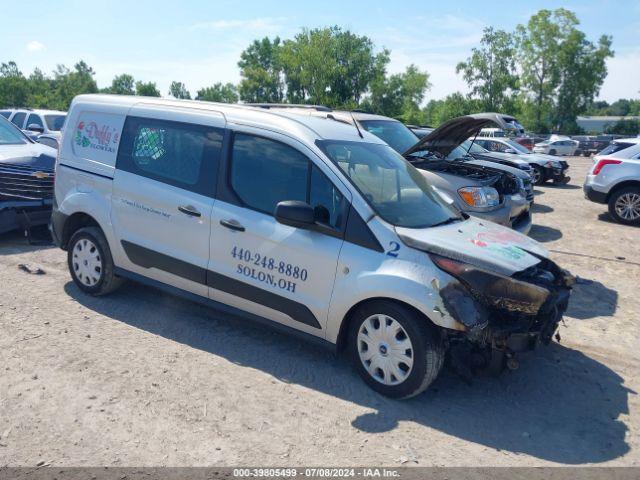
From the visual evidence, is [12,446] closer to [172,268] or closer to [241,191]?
[172,268]

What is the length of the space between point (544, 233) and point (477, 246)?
21.7 feet

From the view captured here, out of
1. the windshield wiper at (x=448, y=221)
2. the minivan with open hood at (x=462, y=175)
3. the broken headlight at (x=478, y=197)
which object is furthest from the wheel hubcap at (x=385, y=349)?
the broken headlight at (x=478, y=197)

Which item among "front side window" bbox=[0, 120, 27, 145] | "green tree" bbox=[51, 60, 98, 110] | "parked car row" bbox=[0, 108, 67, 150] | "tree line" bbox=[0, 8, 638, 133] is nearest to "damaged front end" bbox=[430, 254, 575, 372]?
"front side window" bbox=[0, 120, 27, 145]

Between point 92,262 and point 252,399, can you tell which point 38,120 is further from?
point 252,399

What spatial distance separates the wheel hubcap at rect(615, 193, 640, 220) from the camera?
11.2 metres

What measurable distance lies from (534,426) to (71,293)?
460 cm

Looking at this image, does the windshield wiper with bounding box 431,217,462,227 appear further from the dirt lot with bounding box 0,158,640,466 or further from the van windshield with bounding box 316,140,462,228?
the dirt lot with bounding box 0,158,640,466

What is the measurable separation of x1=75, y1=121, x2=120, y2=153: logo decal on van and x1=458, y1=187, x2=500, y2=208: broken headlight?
4227 millimetres

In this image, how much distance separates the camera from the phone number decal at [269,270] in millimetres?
4320

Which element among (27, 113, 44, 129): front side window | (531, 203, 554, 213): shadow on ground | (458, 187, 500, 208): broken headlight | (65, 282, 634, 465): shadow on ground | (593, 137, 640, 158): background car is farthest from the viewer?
(27, 113, 44, 129): front side window

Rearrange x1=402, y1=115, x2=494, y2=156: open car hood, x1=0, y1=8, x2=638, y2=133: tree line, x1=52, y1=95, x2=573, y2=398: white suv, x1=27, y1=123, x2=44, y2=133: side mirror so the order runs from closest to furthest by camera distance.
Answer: x1=52, y1=95, x2=573, y2=398: white suv < x1=402, y1=115, x2=494, y2=156: open car hood < x1=27, y1=123, x2=44, y2=133: side mirror < x1=0, y1=8, x2=638, y2=133: tree line

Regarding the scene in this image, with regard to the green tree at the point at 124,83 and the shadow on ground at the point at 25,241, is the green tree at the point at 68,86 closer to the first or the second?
the green tree at the point at 124,83

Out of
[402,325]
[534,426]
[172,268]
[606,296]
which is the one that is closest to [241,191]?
[172,268]

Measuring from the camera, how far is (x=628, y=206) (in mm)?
11211
